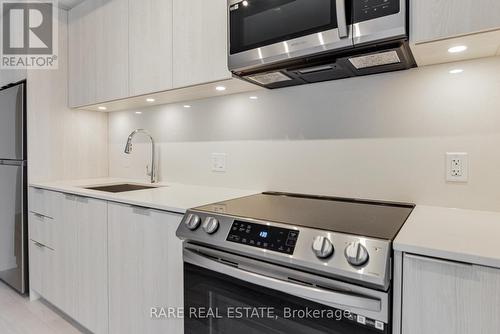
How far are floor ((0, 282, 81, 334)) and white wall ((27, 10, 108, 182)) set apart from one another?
948 millimetres

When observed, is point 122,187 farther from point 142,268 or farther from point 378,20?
point 378,20

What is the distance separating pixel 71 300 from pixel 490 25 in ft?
8.13

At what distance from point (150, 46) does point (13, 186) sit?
1629 mm

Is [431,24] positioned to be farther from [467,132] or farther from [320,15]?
[467,132]

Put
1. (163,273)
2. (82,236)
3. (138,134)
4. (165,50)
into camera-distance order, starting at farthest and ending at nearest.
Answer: (138,134), (82,236), (165,50), (163,273)

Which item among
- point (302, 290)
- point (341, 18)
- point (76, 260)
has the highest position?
point (341, 18)

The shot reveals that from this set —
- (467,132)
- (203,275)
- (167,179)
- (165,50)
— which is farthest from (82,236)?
(467,132)

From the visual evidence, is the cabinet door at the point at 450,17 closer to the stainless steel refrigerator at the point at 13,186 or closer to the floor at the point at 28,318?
the floor at the point at 28,318

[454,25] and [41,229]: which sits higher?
[454,25]

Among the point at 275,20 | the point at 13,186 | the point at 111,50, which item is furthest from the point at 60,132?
the point at 275,20

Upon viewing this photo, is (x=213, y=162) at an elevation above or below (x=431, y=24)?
below

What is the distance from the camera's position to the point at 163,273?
1337mm

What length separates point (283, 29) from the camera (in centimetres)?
118

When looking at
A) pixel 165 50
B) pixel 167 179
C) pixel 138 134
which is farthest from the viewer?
pixel 138 134
